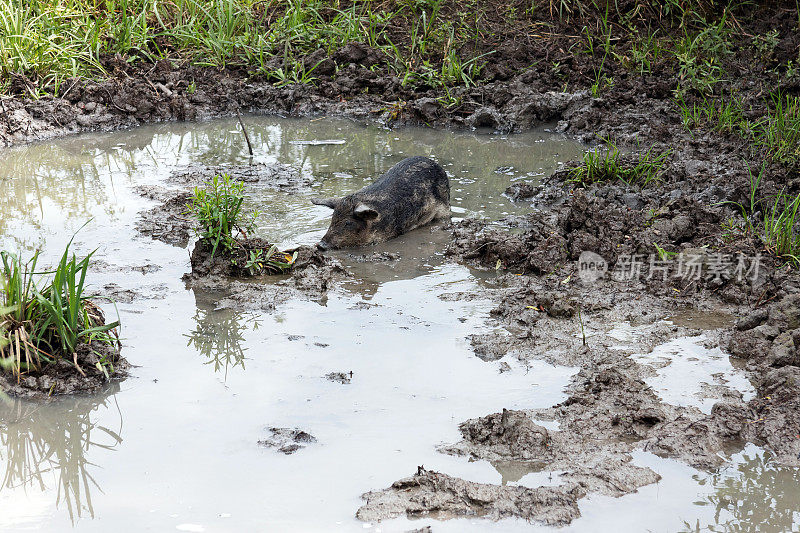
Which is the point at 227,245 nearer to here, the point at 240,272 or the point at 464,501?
the point at 240,272

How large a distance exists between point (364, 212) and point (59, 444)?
3.43m

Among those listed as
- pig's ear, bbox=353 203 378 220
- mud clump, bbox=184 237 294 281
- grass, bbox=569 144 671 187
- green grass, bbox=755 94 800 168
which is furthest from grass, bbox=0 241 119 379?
green grass, bbox=755 94 800 168

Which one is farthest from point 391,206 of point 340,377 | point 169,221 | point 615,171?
point 340,377

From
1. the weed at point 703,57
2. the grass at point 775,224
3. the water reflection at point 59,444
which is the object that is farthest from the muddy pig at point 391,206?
the weed at point 703,57

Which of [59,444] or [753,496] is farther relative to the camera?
[59,444]

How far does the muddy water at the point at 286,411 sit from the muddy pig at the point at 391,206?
17cm

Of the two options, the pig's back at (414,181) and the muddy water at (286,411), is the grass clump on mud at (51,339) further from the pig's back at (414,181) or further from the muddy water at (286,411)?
the pig's back at (414,181)

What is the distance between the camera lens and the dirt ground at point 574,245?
13.6 ft

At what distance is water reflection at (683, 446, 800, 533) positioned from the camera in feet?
12.0

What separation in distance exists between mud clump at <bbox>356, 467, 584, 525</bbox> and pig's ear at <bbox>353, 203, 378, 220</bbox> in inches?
138

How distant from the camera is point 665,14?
12320mm

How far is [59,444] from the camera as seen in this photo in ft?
14.5

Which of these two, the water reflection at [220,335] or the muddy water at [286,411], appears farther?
the water reflection at [220,335]

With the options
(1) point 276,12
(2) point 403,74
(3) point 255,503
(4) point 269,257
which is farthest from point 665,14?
(3) point 255,503
